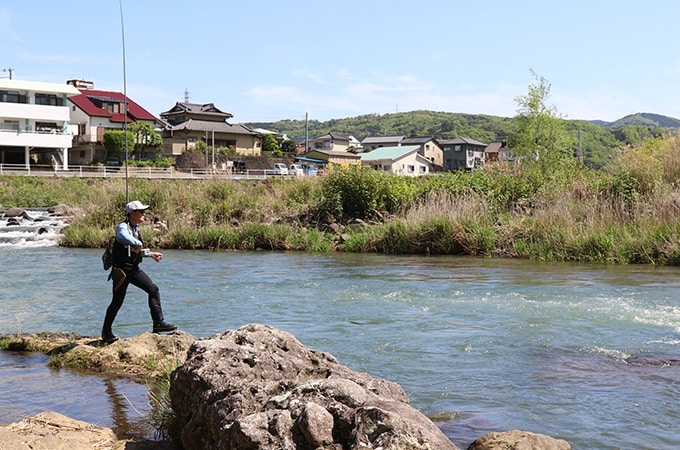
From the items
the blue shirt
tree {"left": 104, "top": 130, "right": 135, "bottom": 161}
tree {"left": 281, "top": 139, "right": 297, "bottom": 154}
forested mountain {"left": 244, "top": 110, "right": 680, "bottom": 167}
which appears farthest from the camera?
forested mountain {"left": 244, "top": 110, "right": 680, "bottom": 167}

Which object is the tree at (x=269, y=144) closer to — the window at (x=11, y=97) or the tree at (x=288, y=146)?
the tree at (x=288, y=146)

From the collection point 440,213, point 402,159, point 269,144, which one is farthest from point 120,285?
point 402,159

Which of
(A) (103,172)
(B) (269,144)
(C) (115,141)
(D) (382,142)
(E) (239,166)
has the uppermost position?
(D) (382,142)

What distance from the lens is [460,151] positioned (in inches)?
4171

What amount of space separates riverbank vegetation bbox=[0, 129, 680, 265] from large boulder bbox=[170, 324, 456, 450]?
14503mm

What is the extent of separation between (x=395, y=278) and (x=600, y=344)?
7.31 meters

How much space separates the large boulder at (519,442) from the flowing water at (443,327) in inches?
26.6

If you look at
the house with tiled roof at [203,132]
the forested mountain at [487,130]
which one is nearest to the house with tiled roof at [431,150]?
the forested mountain at [487,130]

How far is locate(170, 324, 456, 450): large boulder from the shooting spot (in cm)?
375

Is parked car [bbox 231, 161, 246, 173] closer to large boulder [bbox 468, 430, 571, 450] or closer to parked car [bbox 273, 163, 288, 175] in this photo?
parked car [bbox 273, 163, 288, 175]

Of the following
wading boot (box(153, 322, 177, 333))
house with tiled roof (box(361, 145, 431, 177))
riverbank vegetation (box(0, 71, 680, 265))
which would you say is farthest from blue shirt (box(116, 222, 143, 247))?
house with tiled roof (box(361, 145, 431, 177))

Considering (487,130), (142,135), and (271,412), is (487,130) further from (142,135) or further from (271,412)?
(271,412)

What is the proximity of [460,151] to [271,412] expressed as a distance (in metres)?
104

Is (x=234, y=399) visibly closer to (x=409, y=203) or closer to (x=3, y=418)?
(x=3, y=418)
